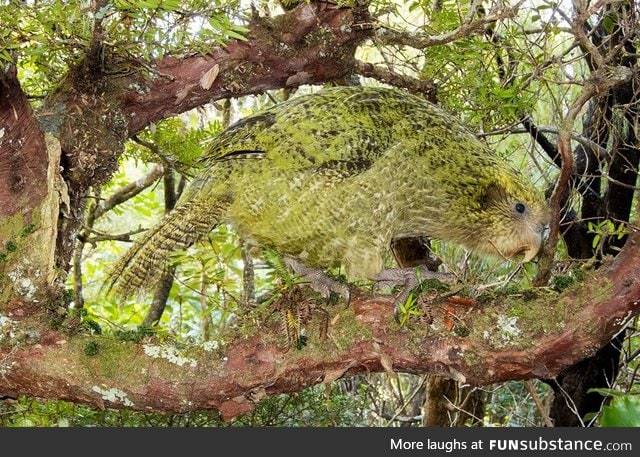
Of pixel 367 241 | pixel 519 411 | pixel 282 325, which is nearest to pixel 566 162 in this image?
pixel 367 241

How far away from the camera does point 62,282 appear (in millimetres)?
1983

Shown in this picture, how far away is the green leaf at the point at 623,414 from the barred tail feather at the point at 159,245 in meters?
1.27

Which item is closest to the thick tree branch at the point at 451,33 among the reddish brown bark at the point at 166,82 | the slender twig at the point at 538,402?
the reddish brown bark at the point at 166,82

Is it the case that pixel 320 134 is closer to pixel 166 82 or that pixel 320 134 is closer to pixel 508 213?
pixel 166 82

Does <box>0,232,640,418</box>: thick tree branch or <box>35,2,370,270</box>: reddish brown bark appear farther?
<box>35,2,370,270</box>: reddish brown bark

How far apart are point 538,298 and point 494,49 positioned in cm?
94

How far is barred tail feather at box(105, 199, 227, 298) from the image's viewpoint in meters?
2.14

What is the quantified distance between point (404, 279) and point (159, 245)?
78 cm

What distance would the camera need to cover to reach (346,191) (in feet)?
6.75

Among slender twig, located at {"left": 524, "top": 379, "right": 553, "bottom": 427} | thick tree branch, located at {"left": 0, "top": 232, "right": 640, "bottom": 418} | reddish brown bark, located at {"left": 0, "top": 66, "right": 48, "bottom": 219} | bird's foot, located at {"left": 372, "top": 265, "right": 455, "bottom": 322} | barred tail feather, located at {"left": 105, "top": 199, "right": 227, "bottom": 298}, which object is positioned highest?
reddish brown bark, located at {"left": 0, "top": 66, "right": 48, "bottom": 219}

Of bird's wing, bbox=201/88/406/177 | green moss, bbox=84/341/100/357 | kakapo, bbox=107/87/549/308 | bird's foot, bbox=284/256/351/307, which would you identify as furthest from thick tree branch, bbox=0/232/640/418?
bird's wing, bbox=201/88/406/177

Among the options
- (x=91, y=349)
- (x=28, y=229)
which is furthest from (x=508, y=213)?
(x=28, y=229)

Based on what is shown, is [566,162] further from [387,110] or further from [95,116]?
[95,116]

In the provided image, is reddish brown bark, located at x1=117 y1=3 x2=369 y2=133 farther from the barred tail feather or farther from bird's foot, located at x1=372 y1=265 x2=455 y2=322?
bird's foot, located at x1=372 y1=265 x2=455 y2=322
